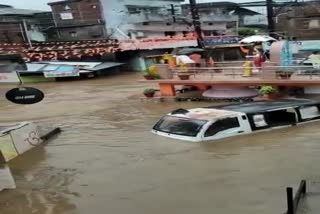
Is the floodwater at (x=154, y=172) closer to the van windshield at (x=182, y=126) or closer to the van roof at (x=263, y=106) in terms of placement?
the van windshield at (x=182, y=126)

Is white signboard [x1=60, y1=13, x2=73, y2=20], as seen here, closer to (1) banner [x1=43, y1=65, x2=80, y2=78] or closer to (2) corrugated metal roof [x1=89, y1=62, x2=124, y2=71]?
(2) corrugated metal roof [x1=89, y1=62, x2=124, y2=71]

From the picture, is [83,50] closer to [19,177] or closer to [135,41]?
[135,41]

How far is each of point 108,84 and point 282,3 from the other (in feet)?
112

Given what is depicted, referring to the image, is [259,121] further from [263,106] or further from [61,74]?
[61,74]

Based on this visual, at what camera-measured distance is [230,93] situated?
21.4 m

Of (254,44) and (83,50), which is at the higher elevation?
(83,50)

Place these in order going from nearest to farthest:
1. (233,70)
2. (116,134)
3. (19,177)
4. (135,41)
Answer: (19,177) < (116,134) < (233,70) < (135,41)

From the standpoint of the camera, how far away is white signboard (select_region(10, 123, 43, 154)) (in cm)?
1459

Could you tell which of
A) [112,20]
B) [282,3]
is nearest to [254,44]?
[112,20]

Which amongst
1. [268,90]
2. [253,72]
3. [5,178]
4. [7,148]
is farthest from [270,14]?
[5,178]

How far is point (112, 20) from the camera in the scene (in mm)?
47406

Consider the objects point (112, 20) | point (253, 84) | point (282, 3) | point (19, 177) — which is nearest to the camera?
point (19, 177)

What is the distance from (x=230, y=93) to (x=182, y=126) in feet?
24.9

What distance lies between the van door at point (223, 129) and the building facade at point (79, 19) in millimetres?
33838
